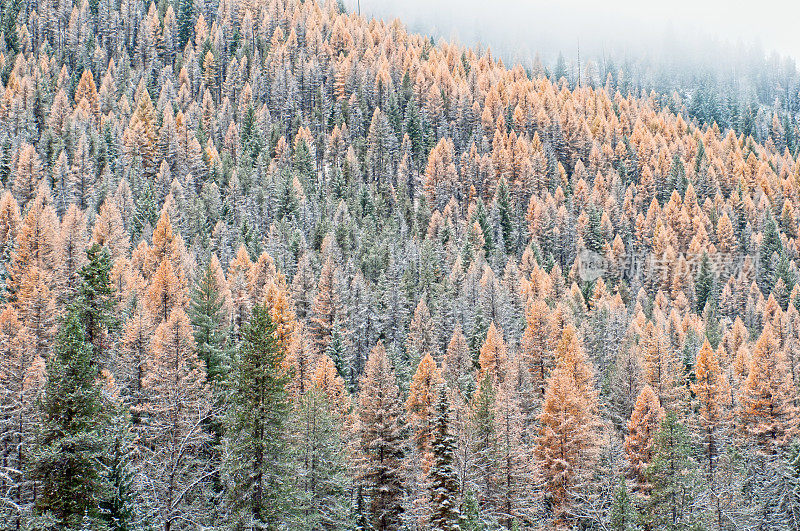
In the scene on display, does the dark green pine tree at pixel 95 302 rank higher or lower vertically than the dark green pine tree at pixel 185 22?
lower

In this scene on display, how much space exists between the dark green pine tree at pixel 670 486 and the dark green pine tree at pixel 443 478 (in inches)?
389

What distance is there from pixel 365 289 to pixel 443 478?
1486 inches

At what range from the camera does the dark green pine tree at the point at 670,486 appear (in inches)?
1202

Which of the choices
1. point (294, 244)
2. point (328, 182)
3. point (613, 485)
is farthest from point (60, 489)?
point (328, 182)

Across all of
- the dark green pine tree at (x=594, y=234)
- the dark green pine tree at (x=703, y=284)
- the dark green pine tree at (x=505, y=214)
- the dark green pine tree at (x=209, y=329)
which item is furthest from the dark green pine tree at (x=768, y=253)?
the dark green pine tree at (x=209, y=329)

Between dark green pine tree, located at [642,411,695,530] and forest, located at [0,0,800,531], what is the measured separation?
18cm

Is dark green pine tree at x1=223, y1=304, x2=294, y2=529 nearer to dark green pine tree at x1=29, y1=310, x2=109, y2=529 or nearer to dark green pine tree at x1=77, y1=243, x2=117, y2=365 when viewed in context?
dark green pine tree at x1=29, y1=310, x2=109, y2=529

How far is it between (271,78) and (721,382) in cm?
12273

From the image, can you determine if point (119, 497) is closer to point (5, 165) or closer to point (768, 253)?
point (5, 165)

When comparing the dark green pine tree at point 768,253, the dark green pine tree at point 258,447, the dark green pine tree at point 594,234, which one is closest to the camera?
the dark green pine tree at point 258,447

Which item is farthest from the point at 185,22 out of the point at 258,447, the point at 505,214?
the point at 258,447

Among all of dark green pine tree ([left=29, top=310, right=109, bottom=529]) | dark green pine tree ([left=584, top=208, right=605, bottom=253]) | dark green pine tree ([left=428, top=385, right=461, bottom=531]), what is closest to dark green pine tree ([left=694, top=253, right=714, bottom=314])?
dark green pine tree ([left=584, top=208, right=605, bottom=253])

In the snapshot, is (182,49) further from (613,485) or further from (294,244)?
(613,485)

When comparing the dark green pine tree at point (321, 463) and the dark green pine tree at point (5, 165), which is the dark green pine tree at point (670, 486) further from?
the dark green pine tree at point (5, 165)
